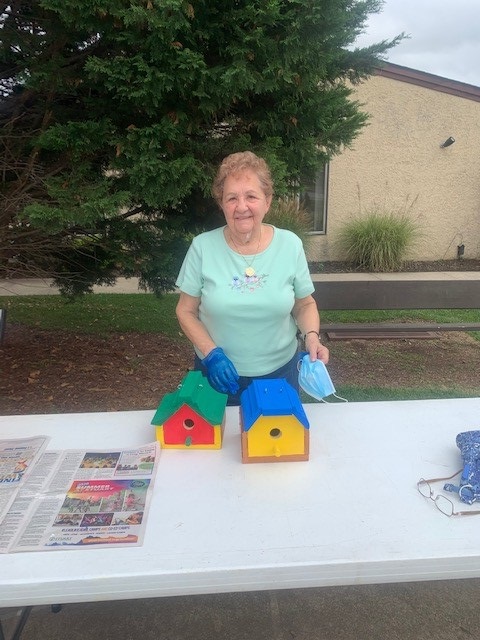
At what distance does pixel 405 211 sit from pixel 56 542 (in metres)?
9.44

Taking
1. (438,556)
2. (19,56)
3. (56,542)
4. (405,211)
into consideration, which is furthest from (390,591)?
(405,211)

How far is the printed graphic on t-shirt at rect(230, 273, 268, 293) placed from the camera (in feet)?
6.38

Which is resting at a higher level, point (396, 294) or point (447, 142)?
point (447, 142)

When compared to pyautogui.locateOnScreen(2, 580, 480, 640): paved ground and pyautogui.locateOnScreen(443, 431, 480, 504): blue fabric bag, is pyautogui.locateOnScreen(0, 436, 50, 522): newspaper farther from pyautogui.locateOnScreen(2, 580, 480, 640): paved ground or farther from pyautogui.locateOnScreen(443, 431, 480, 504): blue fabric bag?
pyautogui.locateOnScreen(443, 431, 480, 504): blue fabric bag

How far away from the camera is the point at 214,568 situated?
121 cm

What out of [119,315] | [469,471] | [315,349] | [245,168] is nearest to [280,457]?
[315,349]

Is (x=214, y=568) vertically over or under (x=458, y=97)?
under

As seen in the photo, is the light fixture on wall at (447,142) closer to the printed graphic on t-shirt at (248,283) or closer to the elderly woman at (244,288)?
the elderly woman at (244,288)

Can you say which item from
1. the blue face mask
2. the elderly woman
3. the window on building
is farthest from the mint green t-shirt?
the window on building

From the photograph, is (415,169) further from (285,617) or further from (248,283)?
(285,617)

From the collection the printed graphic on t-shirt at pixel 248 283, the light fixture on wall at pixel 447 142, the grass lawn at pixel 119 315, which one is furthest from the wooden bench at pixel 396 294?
the light fixture on wall at pixel 447 142

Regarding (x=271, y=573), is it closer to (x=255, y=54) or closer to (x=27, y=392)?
(x=255, y=54)

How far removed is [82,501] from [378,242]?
7.89 metres

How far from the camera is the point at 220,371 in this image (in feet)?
6.03
